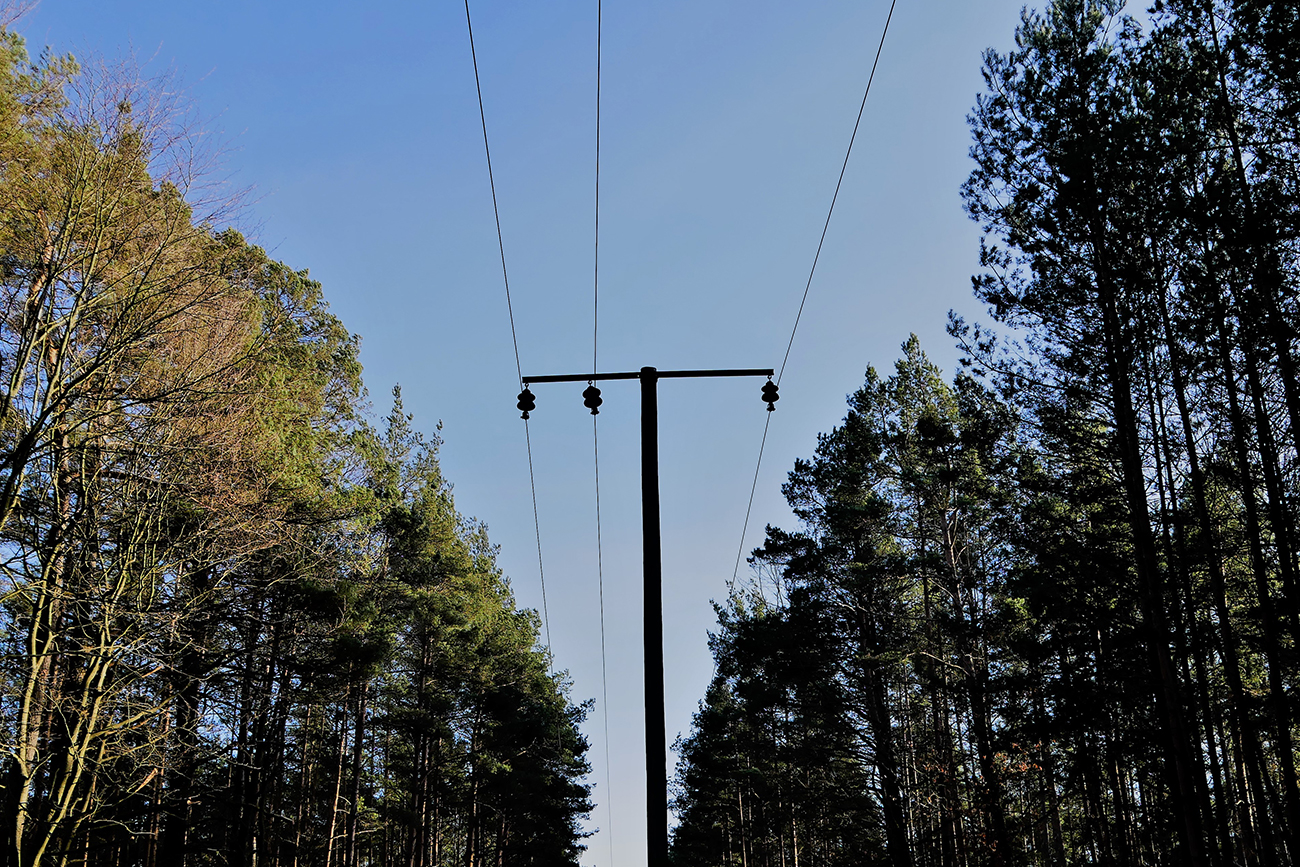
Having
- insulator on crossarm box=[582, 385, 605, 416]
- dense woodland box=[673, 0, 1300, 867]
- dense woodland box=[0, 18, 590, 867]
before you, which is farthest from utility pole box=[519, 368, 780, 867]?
dense woodland box=[673, 0, 1300, 867]

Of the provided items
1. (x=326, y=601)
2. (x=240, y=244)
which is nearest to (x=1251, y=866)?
(x=326, y=601)

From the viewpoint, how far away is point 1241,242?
10.6 metres

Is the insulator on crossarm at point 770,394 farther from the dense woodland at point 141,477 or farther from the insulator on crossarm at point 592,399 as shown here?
the dense woodland at point 141,477

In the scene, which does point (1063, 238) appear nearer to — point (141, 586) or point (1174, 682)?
point (1174, 682)

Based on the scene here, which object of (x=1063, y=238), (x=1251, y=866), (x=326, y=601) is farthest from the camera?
(x=1251, y=866)

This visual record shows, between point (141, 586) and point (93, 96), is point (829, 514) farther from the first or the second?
point (93, 96)

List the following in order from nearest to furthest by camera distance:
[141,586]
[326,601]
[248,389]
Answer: [141,586], [248,389], [326,601]

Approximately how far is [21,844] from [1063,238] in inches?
620

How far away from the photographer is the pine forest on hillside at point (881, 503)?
983 centimetres

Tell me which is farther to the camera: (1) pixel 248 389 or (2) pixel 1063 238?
(2) pixel 1063 238

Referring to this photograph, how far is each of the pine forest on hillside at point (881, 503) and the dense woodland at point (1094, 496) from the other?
0.08 meters

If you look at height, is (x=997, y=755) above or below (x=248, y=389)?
below

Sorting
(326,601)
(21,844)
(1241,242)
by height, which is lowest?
(21,844)

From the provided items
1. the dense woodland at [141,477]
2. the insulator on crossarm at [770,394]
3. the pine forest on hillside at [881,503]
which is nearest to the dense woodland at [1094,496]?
the pine forest on hillside at [881,503]
